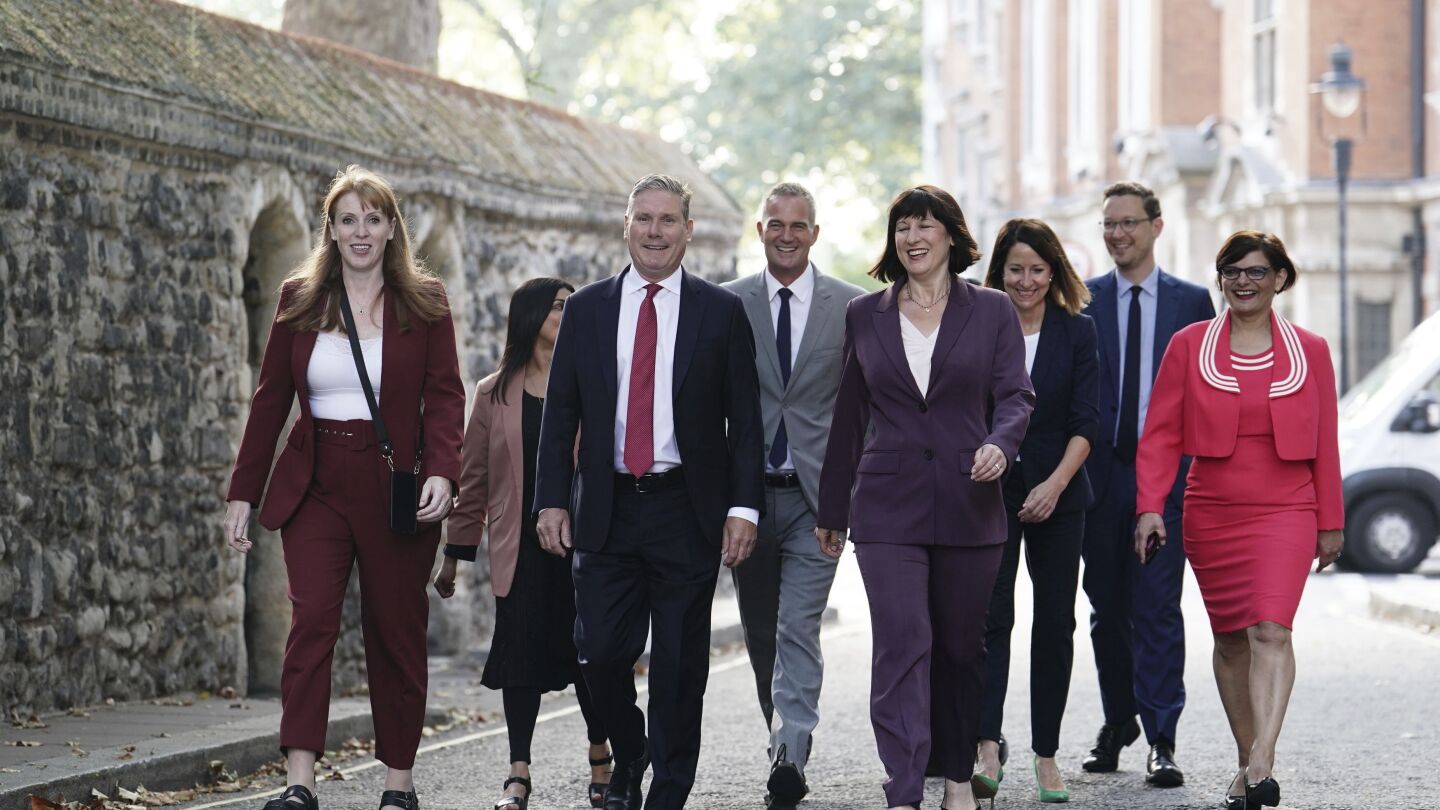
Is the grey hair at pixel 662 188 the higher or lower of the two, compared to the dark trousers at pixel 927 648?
higher

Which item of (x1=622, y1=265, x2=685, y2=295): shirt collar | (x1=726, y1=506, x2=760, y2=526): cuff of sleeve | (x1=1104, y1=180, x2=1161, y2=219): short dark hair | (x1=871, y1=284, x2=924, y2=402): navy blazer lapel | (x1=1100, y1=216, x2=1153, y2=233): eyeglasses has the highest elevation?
(x1=1104, y1=180, x2=1161, y2=219): short dark hair

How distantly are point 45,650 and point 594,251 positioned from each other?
6.40m

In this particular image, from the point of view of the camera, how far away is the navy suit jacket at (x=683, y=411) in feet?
22.8

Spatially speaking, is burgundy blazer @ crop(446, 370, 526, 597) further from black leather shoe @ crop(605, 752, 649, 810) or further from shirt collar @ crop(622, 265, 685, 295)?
shirt collar @ crop(622, 265, 685, 295)

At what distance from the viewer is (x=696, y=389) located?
23.0 ft

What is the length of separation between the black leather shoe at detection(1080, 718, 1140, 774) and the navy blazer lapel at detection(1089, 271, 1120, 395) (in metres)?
1.24

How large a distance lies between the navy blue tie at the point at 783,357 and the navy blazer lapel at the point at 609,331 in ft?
4.00

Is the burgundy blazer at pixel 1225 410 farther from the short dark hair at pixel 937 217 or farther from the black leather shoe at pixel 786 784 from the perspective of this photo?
the black leather shoe at pixel 786 784

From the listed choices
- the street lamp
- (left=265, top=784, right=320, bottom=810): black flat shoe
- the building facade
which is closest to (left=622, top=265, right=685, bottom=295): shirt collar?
(left=265, top=784, right=320, bottom=810): black flat shoe

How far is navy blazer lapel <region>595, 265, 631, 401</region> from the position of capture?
7012 mm

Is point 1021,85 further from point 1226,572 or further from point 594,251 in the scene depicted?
point 1226,572

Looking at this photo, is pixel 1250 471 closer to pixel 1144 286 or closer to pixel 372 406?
pixel 1144 286

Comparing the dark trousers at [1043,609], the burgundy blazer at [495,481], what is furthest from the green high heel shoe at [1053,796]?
the burgundy blazer at [495,481]

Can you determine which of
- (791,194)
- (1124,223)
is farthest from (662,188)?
(1124,223)
